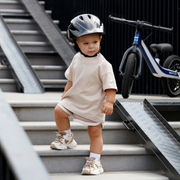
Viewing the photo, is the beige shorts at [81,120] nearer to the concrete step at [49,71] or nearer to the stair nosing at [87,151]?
the stair nosing at [87,151]

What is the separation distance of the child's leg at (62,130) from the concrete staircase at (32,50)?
6.45ft

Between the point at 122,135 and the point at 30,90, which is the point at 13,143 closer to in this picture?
the point at 122,135

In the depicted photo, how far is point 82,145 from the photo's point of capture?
2.16 m

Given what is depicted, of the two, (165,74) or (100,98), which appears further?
(165,74)

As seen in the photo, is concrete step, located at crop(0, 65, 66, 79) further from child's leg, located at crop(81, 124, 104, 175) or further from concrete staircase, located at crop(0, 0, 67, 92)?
child's leg, located at crop(81, 124, 104, 175)

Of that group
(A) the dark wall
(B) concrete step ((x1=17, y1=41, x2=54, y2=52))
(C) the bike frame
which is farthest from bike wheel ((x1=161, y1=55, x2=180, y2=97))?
(B) concrete step ((x1=17, y1=41, x2=54, y2=52))

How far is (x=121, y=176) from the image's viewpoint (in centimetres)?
184

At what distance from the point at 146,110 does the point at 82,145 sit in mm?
600

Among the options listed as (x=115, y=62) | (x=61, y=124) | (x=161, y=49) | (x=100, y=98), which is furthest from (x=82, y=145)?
(x=115, y=62)

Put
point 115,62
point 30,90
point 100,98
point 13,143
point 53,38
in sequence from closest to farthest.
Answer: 1. point 13,143
2. point 100,98
3. point 30,90
4. point 115,62
5. point 53,38

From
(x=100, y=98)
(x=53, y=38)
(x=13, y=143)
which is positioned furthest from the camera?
(x=53, y=38)

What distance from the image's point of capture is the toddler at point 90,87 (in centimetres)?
181

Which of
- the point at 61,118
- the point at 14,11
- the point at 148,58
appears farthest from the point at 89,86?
the point at 14,11

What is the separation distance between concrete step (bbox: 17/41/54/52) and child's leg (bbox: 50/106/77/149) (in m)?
2.98
